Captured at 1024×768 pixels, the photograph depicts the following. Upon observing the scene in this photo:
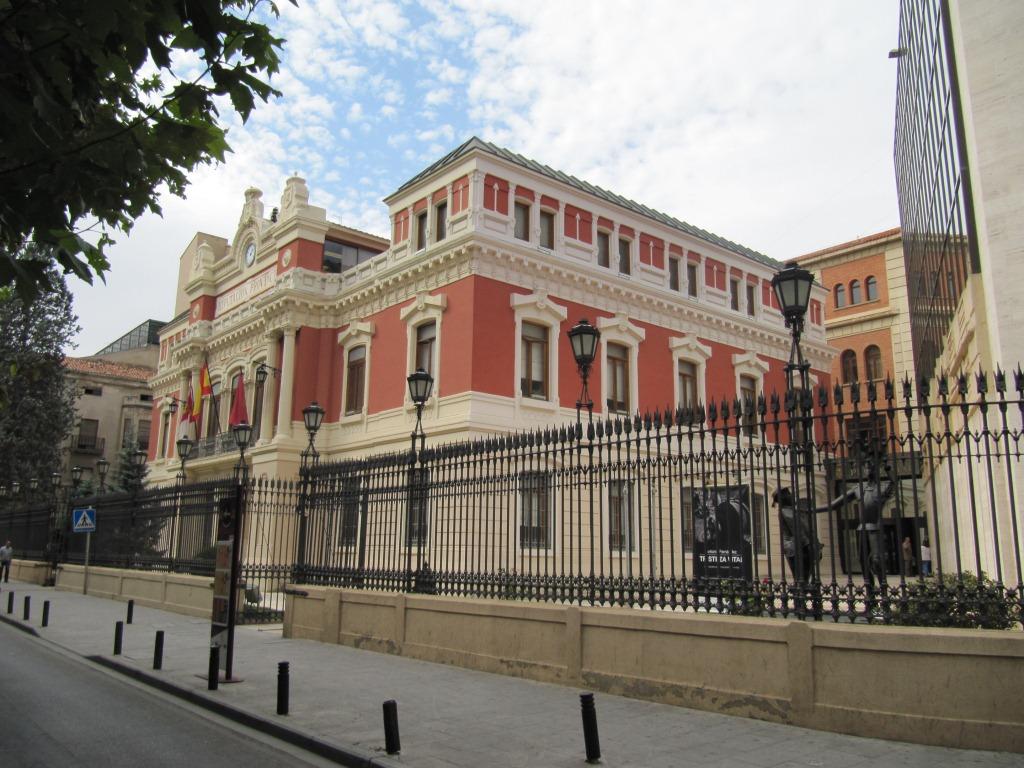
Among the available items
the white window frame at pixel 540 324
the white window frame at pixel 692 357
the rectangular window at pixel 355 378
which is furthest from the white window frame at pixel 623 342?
the rectangular window at pixel 355 378

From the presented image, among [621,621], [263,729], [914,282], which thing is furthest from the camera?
[914,282]

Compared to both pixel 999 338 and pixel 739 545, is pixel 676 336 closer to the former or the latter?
pixel 999 338

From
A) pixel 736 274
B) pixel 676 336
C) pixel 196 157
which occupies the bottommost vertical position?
pixel 196 157

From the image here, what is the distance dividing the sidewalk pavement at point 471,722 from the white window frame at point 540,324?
13.1 meters

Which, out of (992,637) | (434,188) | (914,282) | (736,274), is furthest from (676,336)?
(992,637)

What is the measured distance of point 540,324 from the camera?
25.5 m

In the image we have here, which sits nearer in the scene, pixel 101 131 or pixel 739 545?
pixel 101 131

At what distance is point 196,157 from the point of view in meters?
6.23

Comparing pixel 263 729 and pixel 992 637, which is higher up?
pixel 992 637

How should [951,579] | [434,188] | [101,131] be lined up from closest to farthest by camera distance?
[101,131] → [951,579] → [434,188]

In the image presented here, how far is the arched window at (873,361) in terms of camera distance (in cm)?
4206

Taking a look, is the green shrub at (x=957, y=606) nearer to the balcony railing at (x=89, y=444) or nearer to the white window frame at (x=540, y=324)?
the white window frame at (x=540, y=324)

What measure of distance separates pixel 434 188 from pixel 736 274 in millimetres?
13533

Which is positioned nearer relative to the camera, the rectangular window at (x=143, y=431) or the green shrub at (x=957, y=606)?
the green shrub at (x=957, y=606)
